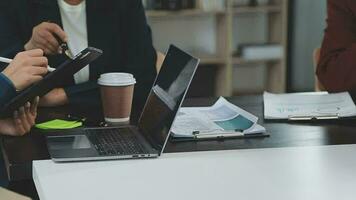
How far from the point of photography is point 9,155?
1481 millimetres

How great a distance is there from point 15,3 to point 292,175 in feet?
4.14

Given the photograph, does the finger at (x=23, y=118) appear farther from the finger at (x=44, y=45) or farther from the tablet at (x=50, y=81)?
the finger at (x=44, y=45)

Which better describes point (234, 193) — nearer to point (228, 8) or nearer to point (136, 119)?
point (136, 119)

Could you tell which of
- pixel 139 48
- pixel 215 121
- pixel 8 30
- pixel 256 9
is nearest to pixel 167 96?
pixel 215 121

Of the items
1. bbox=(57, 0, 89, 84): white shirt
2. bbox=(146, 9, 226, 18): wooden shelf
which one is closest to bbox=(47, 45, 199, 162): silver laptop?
bbox=(57, 0, 89, 84): white shirt

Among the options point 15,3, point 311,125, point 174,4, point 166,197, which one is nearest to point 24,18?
point 15,3

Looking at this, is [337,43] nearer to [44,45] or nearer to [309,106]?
[309,106]

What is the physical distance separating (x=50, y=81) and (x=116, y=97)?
0.22 metres

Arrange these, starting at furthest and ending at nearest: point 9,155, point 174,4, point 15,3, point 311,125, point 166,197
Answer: point 174,4 → point 15,3 → point 311,125 → point 9,155 → point 166,197

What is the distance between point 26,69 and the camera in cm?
161

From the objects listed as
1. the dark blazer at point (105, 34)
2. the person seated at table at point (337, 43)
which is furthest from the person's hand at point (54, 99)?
the person seated at table at point (337, 43)

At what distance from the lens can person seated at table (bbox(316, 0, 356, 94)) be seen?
2.10m

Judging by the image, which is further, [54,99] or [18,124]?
[54,99]

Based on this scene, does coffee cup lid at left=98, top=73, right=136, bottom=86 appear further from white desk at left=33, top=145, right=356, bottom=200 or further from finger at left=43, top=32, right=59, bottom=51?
white desk at left=33, top=145, right=356, bottom=200
